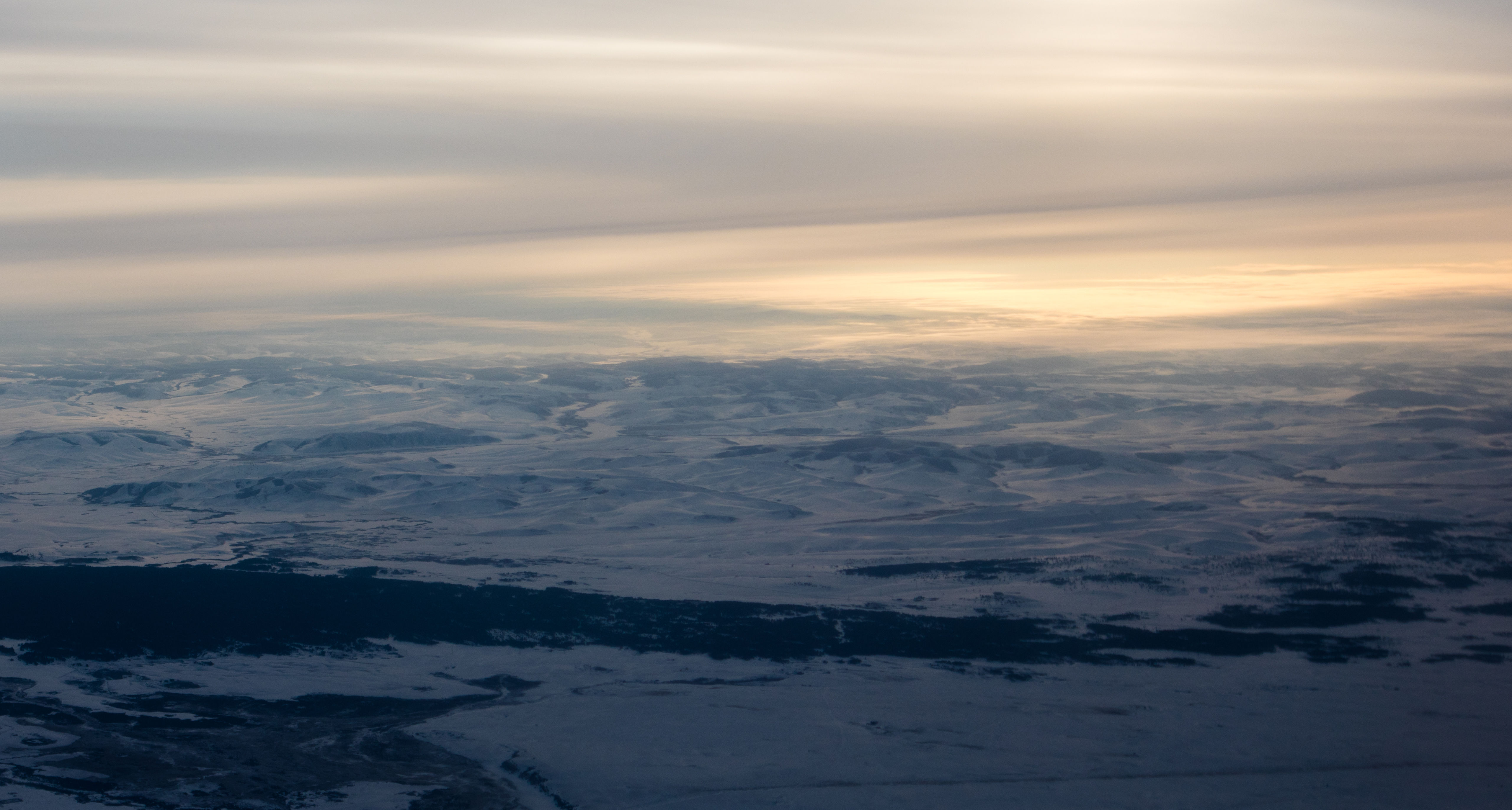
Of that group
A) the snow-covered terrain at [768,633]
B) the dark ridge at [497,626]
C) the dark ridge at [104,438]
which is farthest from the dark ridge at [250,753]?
the dark ridge at [104,438]

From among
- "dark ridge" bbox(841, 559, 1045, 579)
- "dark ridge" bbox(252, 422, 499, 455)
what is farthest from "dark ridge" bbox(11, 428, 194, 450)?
"dark ridge" bbox(841, 559, 1045, 579)

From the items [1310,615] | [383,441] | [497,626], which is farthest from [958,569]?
[383,441]

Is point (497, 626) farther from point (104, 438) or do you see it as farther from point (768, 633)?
point (104, 438)

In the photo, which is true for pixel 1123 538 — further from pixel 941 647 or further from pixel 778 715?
pixel 778 715

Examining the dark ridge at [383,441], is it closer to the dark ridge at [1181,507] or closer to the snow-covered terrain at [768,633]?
the snow-covered terrain at [768,633]

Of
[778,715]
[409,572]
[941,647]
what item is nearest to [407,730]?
[778,715]

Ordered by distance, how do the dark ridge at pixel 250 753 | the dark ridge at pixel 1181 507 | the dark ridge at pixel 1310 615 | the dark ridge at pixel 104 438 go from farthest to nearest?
the dark ridge at pixel 104 438, the dark ridge at pixel 1181 507, the dark ridge at pixel 1310 615, the dark ridge at pixel 250 753

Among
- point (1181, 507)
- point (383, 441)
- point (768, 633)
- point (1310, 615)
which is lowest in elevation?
point (768, 633)
